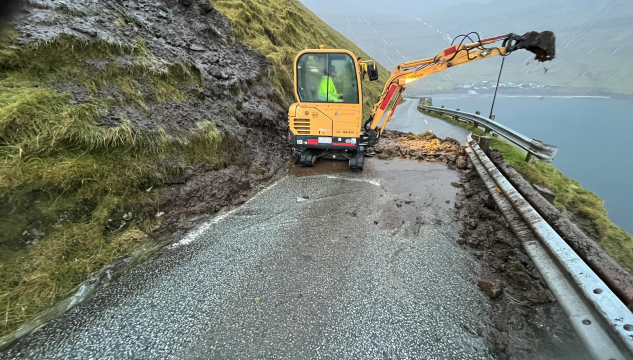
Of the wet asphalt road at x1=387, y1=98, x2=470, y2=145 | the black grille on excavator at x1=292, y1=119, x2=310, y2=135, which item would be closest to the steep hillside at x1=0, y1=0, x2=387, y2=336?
the black grille on excavator at x1=292, y1=119, x2=310, y2=135

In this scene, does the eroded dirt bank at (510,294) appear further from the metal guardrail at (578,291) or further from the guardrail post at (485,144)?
the guardrail post at (485,144)

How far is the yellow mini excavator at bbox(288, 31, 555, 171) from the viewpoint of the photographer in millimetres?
6611

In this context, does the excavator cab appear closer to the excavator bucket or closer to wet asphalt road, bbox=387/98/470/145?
the excavator bucket

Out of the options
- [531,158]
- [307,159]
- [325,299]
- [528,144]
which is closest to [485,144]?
[528,144]

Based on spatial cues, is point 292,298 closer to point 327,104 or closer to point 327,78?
point 327,104

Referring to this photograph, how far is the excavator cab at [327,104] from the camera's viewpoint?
6727 millimetres

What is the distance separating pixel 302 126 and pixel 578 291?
601 centimetres

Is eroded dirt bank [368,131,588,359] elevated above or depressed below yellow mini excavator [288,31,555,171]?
below

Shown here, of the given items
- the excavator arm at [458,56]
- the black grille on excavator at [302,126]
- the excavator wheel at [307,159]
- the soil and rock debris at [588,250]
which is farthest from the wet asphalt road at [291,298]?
the excavator arm at [458,56]

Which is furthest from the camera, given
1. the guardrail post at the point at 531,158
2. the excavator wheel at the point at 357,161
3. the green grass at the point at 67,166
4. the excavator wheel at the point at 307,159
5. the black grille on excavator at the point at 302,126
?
the excavator wheel at the point at 307,159

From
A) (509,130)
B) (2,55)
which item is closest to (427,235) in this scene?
(509,130)

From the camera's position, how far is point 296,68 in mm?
6875

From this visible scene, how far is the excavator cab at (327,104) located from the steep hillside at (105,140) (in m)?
1.28

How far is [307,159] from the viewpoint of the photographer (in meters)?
7.25
